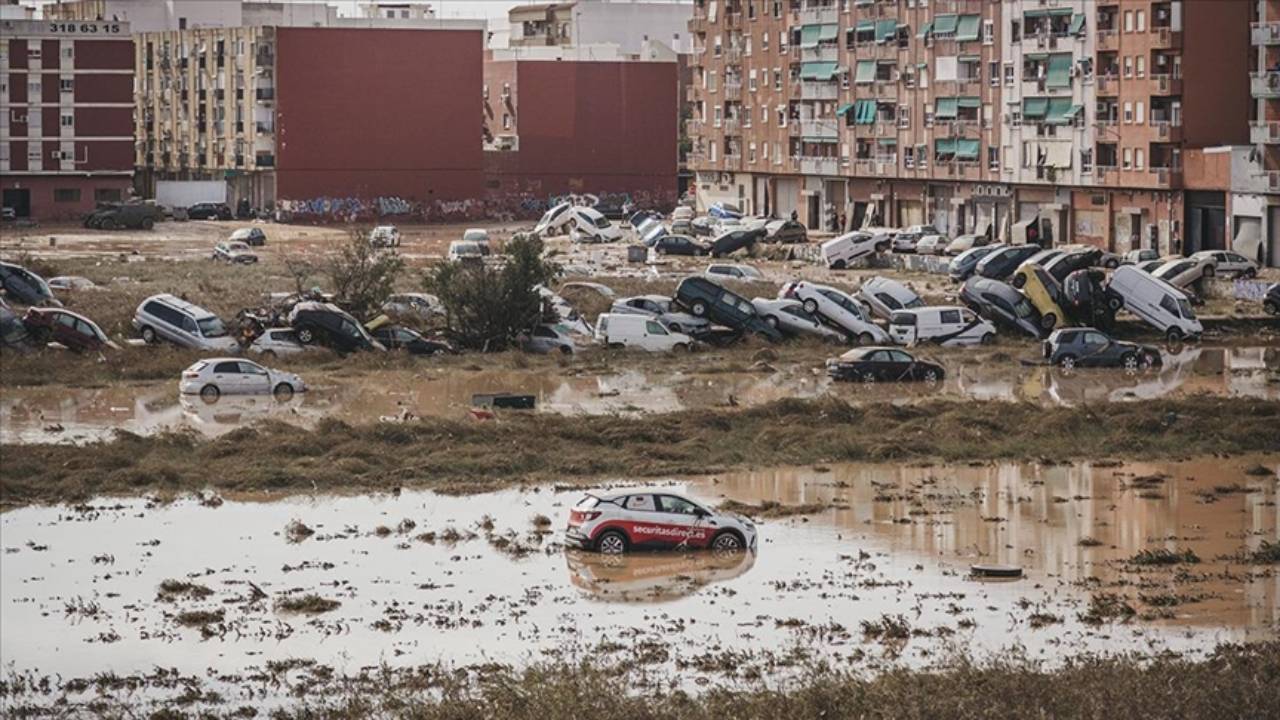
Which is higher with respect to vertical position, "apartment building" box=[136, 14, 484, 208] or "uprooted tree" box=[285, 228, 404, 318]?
"apartment building" box=[136, 14, 484, 208]

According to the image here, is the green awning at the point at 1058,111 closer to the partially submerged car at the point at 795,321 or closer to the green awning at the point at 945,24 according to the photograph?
the green awning at the point at 945,24

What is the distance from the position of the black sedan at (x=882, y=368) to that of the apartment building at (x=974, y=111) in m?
27.6

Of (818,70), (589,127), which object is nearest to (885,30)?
(818,70)

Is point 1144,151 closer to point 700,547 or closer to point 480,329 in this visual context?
point 480,329

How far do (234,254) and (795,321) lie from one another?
26004mm

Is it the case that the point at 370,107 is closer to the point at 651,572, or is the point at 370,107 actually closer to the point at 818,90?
the point at 818,90

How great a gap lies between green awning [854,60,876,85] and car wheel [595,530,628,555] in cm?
6291

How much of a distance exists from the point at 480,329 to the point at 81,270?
20.3m

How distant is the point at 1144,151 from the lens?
7144 cm

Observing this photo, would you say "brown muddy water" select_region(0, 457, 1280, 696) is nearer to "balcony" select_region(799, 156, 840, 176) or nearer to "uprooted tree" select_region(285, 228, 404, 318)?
"uprooted tree" select_region(285, 228, 404, 318)

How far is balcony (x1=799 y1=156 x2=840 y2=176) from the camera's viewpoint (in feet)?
297

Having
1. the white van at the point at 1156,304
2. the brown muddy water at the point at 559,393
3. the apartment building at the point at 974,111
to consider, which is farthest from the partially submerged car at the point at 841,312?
the apartment building at the point at 974,111

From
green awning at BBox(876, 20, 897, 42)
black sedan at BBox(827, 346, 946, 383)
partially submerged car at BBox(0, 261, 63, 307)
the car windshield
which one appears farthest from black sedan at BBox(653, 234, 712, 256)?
black sedan at BBox(827, 346, 946, 383)

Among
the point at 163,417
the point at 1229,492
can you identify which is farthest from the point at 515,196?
the point at 1229,492
